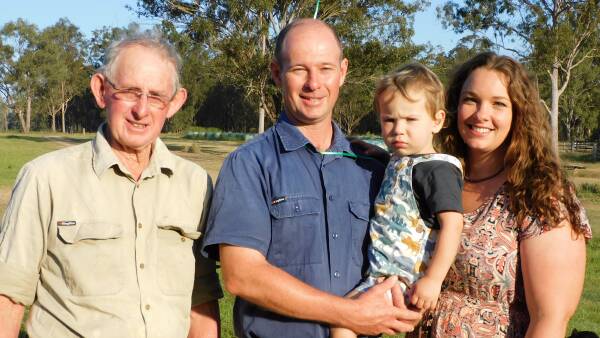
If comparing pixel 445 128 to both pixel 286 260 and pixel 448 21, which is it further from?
pixel 448 21

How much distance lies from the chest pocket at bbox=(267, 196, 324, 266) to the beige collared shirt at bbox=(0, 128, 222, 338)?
0.49 metres

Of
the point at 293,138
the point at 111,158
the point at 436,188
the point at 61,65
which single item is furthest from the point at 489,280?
the point at 61,65

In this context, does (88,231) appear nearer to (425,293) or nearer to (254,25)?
(425,293)

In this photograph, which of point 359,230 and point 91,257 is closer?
point 91,257

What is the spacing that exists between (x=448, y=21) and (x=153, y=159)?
36.6 metres

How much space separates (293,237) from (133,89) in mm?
1007

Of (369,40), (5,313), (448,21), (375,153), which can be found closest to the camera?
(5,313)

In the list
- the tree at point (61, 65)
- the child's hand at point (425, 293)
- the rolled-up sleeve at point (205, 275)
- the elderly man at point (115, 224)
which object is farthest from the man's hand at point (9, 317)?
the tree at point (61, 65)

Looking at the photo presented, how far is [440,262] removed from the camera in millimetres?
3172

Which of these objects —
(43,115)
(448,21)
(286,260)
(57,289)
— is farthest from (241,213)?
(43,115)

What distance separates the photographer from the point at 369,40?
33.1 m

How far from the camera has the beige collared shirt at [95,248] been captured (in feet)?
10.0

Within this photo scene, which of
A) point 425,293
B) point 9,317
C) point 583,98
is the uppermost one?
point 583,98

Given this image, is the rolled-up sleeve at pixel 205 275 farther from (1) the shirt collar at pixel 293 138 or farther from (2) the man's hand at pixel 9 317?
(2) the man's hand at pixel 9 317
